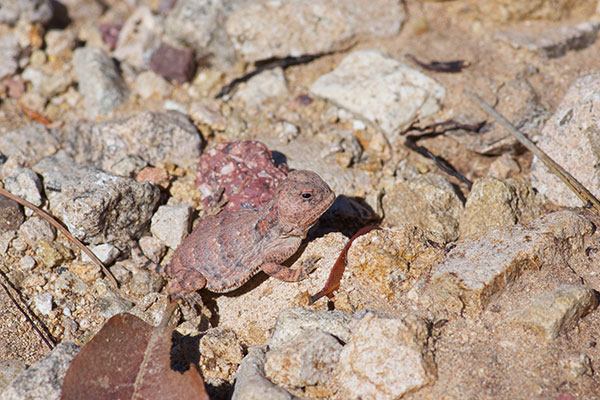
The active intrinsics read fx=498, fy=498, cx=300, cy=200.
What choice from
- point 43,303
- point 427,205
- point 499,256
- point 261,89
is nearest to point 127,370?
point 43,303

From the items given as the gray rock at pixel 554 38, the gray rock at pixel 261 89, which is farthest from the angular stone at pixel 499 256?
the gray rock at pixel 261 89

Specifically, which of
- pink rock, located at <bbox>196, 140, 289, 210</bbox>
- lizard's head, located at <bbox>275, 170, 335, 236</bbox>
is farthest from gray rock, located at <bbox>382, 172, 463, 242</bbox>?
pink rock, located at <bbox>196, 140, 289, 210</bbox>

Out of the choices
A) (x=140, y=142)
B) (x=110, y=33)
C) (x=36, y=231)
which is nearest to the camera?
(x=36, y=231)

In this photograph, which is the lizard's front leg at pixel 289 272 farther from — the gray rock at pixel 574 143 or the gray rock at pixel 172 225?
the gray rock at pixel 574 143

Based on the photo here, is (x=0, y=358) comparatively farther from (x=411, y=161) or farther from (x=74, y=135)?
(x=411, y=161)

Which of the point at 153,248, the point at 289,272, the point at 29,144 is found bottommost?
the point at 153,248

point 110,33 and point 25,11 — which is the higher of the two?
point 25,11

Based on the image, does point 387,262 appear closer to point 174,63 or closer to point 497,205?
point 497,205
